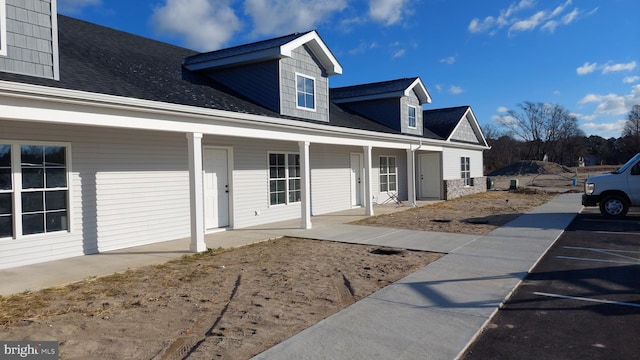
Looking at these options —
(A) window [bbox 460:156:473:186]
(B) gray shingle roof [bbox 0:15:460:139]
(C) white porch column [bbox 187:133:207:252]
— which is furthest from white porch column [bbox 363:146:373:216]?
(A) window [bbox 460:156:473:186]

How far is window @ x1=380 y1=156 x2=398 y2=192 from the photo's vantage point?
18734mm

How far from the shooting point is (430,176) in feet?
70.2

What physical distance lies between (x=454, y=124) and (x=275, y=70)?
1405cm

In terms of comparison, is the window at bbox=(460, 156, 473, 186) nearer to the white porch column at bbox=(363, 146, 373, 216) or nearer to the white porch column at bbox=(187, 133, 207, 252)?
the white porch column at bbox=(363, 146, 373, 216)

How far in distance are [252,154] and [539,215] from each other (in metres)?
9.54

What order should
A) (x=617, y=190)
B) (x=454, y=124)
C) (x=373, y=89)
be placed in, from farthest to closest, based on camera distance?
(x=454, y=124), (x=373, y=89), (x=617, y=190)

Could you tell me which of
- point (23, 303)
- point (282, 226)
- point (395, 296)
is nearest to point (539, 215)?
point (282, 226)

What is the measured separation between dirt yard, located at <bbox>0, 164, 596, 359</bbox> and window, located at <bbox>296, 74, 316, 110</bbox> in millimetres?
5600

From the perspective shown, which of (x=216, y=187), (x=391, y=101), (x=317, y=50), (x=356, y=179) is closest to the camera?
(x=216, y=187)

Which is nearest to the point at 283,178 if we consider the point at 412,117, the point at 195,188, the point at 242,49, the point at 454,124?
the point at 242,49

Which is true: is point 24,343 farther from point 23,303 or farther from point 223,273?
point 223,273

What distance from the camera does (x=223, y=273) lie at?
6.88 metres

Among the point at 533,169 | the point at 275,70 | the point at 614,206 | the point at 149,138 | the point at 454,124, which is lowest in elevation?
the point at 614,206

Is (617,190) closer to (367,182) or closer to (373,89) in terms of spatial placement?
(367,182)
